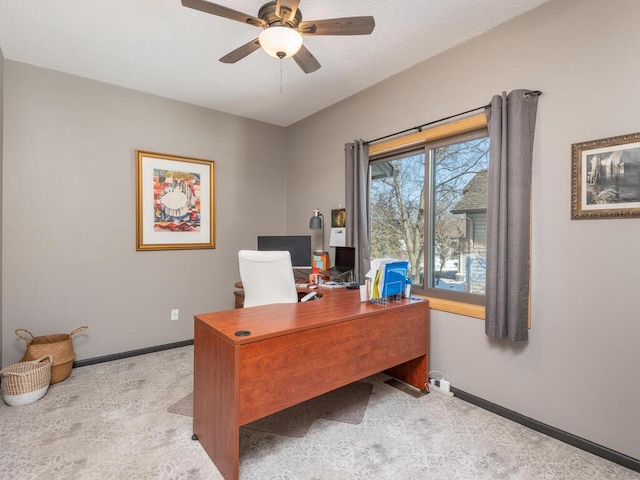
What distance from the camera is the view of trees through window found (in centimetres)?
250

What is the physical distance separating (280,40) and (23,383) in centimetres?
287

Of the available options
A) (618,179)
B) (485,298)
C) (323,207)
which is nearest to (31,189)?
(323,207)

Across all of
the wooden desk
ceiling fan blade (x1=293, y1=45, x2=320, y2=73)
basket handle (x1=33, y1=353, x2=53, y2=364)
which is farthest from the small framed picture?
basket handle (x1=33, y1=353, x2=53, y2=364)

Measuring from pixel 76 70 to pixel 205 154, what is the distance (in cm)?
131

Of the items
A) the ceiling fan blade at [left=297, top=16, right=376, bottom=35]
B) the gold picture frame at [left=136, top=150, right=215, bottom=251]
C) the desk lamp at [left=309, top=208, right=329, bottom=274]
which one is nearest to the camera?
the ceiling fan blade at [left=297, top=16, right=376, bottom=35]

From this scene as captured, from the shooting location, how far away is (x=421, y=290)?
2846 mm

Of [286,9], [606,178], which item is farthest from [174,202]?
[606,178]

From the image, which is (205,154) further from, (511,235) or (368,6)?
(511,235)

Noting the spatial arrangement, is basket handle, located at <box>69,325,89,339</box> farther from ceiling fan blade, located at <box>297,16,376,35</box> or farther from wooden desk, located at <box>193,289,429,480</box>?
ceiling fan blade, located at <box>297,16,376,35</box>

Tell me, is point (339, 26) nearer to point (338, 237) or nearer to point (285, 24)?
point (285, 24)

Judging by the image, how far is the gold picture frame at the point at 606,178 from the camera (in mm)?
1712

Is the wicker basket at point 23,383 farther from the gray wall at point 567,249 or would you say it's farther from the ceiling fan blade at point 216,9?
the gray wall at point 567,249

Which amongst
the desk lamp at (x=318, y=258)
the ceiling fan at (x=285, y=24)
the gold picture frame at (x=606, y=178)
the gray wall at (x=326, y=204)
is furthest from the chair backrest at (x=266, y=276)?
the gold picture frame at (x=606, y=178)

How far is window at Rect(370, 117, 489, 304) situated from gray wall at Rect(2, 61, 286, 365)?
1876 mm
